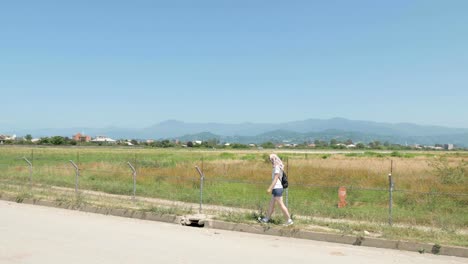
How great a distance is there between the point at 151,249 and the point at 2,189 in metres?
12.4

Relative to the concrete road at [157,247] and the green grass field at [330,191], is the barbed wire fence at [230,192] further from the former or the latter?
the concrete road at [157,247]

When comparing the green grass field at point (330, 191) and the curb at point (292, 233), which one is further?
the green grass field at point (330, 191)

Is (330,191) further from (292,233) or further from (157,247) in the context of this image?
(157,247)

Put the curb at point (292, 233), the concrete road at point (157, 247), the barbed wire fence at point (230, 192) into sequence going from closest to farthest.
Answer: the concrete road at point (157, 247)
the curb at point (292, 233)
the barbed wire fence at point (230, 192)

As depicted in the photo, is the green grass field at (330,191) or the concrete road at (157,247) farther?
the green grass field at (330,191)

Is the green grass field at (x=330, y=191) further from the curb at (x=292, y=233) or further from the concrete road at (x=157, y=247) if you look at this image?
the concrete road at (x=157, y=247)

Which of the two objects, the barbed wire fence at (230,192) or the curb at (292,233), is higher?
the curb at (292,233)

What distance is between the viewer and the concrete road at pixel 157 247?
7.64 meters

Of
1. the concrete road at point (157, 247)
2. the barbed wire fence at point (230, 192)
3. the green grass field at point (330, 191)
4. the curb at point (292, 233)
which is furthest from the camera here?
the barbed wire fence at point (230, 192)

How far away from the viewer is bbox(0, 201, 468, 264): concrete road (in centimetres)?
764

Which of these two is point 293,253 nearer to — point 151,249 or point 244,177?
point 151,249

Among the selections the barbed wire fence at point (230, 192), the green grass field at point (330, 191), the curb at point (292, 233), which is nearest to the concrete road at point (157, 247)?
the curb at point (292, 233)

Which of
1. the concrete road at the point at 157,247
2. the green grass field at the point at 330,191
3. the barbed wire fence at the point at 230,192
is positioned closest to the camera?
the concrete road at the point at 157,247

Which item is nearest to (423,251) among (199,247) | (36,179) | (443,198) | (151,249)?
(199,247)
